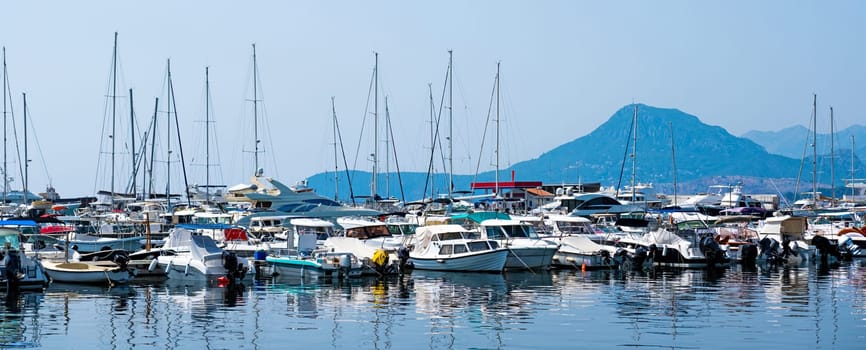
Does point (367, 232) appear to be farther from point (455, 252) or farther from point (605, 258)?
point (605, 258)

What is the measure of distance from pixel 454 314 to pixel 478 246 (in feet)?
56.6

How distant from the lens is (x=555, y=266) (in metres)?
58.7

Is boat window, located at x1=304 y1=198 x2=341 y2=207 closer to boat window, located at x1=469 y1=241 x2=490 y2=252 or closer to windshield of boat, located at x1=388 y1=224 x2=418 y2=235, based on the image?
windshield of boat, located at x1=388 y1=224 x2=418 y2=235

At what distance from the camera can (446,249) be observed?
5600 centimetres

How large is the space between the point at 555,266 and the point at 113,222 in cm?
3252

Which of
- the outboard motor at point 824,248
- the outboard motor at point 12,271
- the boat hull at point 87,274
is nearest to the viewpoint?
the outboard motor at point 12,271

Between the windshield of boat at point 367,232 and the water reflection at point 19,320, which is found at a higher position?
the windshield of boat at point 367,232

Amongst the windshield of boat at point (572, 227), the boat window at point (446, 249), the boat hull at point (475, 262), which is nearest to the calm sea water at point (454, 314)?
the boat hull at point (475, 262)

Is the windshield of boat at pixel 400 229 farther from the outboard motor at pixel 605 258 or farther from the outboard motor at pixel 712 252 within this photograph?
the outboard motor at pixel 712 252

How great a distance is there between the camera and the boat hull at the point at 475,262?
179ft

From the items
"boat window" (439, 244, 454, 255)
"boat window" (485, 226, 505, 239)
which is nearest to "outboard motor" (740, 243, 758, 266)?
"boat window" (485, 226, 505, 239)

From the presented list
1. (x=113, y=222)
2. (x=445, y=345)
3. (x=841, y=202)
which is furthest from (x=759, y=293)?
(x=841, y=202)

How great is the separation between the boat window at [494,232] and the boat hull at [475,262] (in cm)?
303

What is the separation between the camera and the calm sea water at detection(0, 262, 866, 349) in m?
32.0
